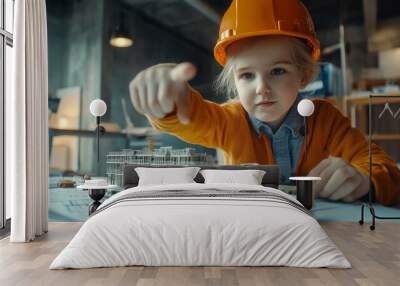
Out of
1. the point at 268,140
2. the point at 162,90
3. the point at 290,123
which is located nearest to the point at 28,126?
the point at 162,90

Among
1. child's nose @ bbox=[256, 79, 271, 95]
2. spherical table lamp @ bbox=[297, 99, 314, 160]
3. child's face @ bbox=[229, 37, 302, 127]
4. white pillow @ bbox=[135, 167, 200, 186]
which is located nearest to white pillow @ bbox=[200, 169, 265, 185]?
white pillow @ bbox=[135, 167, 200, 186]

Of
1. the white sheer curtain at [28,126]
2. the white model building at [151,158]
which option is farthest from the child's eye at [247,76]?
the white sheer curtain at [28,126]

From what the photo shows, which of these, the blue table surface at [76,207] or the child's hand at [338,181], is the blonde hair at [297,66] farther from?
the blue table surface at [76,207]

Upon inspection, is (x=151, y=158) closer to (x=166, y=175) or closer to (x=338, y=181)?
(x=166, y=175)

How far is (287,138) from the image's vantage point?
5547mm

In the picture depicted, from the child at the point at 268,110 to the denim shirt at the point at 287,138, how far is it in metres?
0.01

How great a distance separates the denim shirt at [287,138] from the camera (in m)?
5.53

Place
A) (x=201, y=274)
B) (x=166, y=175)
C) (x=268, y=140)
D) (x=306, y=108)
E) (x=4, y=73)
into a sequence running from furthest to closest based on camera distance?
(x=268, y=140)
(x=306, y=108)
(x=166, y=175)
(x=4, y=73)
(x=201, y=274)

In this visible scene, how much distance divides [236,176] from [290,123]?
963 millimetres

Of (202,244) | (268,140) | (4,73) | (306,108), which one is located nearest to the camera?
(202,244)

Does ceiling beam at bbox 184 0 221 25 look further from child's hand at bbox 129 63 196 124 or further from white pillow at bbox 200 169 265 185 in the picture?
white pillow at bbox 200 169 265 185

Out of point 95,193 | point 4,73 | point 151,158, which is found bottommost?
point 95,193

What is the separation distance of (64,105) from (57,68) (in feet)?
1.55

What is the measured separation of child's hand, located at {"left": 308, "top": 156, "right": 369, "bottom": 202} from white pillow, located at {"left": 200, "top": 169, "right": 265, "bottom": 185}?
72 centimetres
